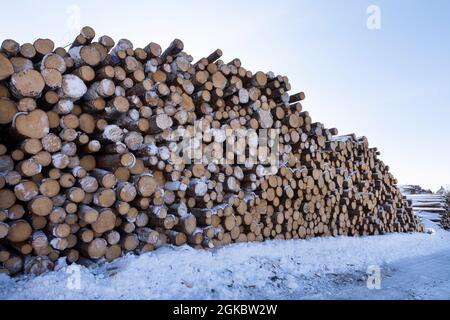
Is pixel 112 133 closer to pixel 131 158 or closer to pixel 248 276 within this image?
pixel 131 158

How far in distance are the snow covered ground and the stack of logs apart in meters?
0.29

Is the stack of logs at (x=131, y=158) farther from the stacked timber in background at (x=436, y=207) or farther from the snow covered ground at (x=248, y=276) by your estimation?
the stacked timber in background at (x=436, y=207)

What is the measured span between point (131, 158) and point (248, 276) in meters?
1.78

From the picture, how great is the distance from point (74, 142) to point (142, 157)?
0.76 meters

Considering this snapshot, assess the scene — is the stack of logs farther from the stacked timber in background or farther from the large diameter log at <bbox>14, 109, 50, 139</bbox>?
the stacked timber in background

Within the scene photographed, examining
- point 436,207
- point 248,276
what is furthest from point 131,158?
point 436,207

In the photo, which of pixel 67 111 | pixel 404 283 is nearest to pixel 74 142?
pixel 67 111

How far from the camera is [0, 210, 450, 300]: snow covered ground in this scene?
3027 millimetres

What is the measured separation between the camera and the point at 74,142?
379cm

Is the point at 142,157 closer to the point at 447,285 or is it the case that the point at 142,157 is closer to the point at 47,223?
the point at 47,223

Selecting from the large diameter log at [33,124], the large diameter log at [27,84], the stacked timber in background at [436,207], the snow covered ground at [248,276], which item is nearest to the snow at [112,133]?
the large diameter log at [33,124]

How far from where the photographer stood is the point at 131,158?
394 cm

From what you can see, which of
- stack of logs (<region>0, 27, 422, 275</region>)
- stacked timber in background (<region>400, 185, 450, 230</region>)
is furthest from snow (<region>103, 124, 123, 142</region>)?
stacked timber in background (<region>400, 185, 450, 230</region>)

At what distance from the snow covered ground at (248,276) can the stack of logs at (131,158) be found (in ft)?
0.94
